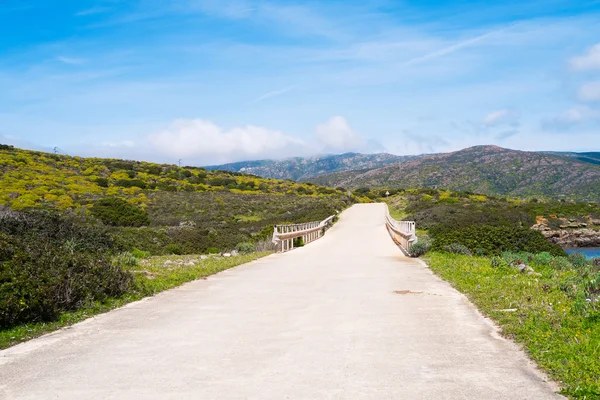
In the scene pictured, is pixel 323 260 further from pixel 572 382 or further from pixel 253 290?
pixel 572 382

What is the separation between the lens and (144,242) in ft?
86.5

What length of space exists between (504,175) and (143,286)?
158 m

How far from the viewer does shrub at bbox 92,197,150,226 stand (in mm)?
41819

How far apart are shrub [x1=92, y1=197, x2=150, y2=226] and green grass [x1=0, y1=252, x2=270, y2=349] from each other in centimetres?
2577

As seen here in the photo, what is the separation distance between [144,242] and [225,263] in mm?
11655

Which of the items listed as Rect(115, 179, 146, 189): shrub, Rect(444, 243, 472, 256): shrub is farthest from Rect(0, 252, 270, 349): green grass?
Rect(115, 179, 146, 189): shrub

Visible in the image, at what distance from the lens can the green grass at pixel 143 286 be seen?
7.12 meters

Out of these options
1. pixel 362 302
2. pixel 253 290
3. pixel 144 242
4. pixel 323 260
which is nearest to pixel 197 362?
pixel 362 302

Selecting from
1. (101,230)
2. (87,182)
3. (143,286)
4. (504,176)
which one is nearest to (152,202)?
(87,182)

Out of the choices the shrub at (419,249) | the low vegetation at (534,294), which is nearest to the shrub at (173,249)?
the shrub at (419,249)

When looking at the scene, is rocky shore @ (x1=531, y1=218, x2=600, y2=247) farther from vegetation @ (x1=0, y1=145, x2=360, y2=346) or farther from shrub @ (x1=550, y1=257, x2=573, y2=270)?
shrub @ (x1=550, y1=257, x2=573, y2=270)

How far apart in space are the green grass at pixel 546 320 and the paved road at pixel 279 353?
23cm

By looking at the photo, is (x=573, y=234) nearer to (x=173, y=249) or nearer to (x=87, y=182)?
(x=173, y=249)

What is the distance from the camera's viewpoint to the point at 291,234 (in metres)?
25.2
